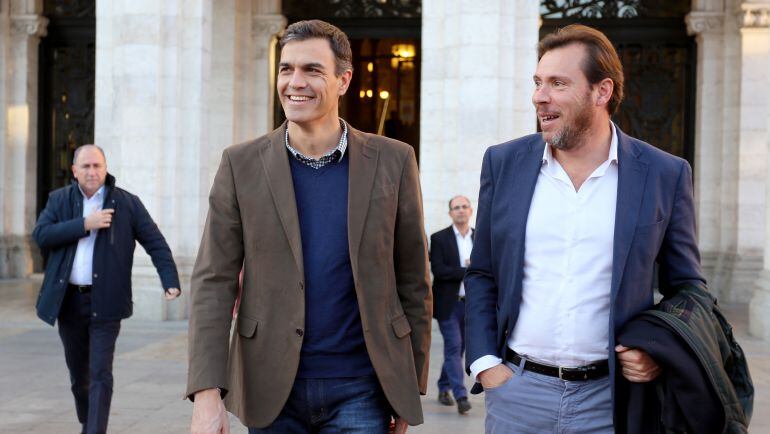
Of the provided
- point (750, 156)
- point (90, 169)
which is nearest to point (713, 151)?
point (750, 156)

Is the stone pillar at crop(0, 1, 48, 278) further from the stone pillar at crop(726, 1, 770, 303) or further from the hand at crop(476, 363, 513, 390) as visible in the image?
the hand at crop(476, 363, 513, 390)

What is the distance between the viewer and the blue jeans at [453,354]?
813 centimetres

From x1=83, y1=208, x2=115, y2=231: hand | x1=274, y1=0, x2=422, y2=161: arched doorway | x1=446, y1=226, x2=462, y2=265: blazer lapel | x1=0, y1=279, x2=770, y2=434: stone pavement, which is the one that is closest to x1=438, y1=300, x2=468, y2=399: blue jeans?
x1=0, y1=279, x2=770, y2=434: stone pavement

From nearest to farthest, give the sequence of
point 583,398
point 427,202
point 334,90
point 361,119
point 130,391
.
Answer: point 583,398
point 334,90
point 130,391
point 427,202
point 361,119

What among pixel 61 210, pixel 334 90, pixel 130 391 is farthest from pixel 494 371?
pixel 130 391

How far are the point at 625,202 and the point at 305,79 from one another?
3.68ft

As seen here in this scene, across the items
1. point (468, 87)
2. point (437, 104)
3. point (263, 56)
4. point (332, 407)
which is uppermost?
point (263, 56)

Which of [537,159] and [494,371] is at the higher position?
[537,159]

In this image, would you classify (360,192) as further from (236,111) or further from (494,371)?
(236,111)

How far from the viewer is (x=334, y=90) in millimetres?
3434

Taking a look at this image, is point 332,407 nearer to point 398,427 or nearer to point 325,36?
point 398,427

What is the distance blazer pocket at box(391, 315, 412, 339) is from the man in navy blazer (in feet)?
0.73

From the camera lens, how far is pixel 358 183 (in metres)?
3.41

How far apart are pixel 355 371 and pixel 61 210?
164 inches
